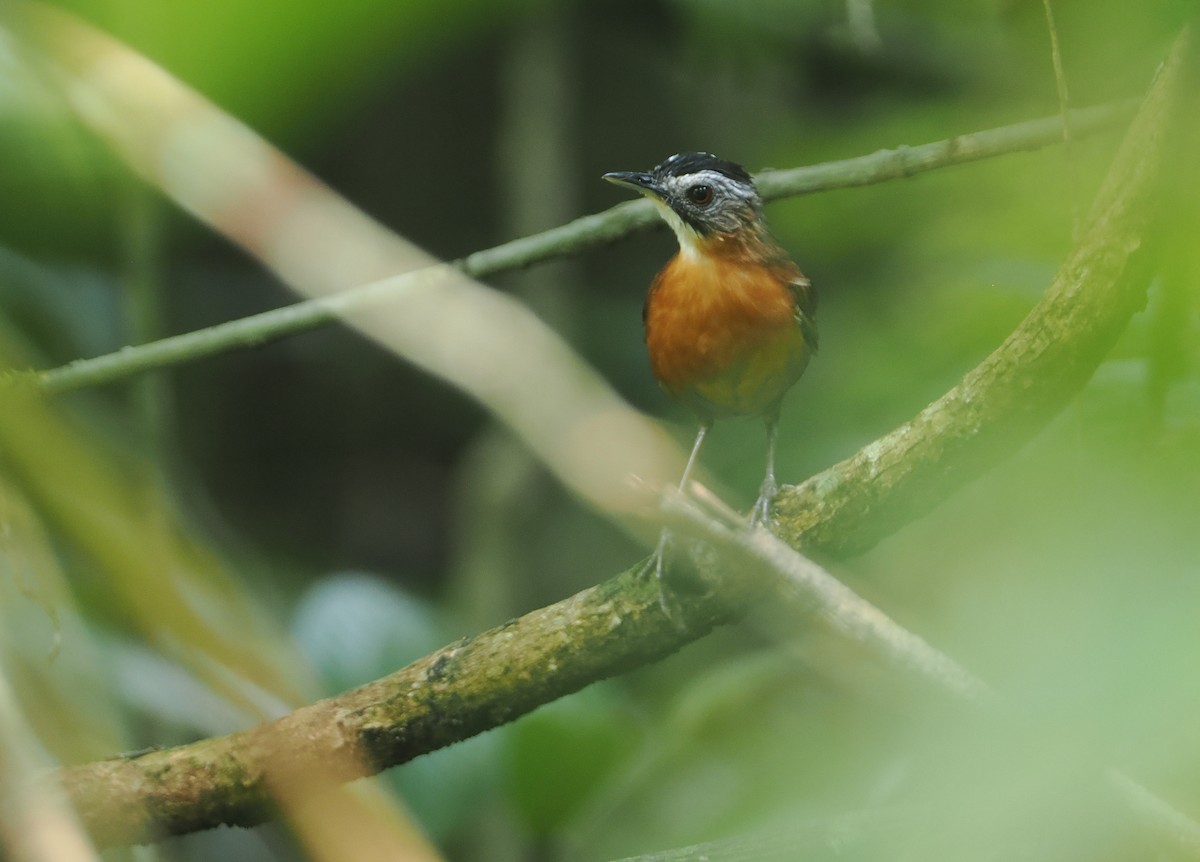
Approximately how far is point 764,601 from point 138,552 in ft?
2.66

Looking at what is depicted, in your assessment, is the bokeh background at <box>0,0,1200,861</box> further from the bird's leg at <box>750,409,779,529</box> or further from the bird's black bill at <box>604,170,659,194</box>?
the bird's black bill at <box>604,170,659,194</box>

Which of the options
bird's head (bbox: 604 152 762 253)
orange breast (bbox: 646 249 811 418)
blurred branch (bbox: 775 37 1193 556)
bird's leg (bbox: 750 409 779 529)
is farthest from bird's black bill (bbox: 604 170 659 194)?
blurred branch (bbox: 775 37 1193 556)

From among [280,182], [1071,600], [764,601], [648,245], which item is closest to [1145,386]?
[764,601]

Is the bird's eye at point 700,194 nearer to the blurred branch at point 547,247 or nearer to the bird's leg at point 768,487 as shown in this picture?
the blurred branch at point 547,247

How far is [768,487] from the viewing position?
2.70 metres

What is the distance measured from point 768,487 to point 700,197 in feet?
3.63

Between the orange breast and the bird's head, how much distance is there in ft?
0.50

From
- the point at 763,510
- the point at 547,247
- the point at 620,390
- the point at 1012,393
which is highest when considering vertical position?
the point at 620,390

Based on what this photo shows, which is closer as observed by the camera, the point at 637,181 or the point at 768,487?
the point at 768,487

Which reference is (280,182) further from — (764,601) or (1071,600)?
(764,601)

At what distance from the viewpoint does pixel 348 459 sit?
23.0 ft

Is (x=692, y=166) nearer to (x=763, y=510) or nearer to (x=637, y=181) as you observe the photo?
(x=637, y=181)

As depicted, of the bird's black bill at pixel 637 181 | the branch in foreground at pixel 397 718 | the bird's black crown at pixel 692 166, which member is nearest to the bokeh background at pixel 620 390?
the branch in foreground at pixel 397 718

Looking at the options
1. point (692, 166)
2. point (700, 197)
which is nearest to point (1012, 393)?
point (700, 197)
